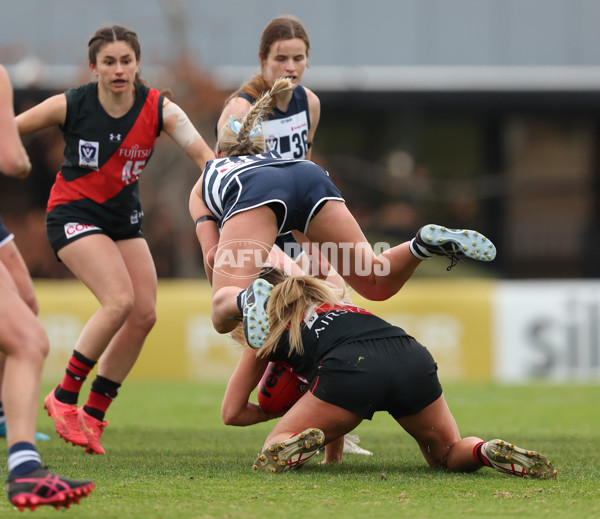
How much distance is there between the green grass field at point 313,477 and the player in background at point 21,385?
0.23 metres

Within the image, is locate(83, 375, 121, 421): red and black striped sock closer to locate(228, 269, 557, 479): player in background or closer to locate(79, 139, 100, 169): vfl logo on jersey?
locate(79, 139, 100, 169): vfl logo on jersey

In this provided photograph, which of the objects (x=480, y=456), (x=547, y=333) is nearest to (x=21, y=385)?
(x=480, y=456)

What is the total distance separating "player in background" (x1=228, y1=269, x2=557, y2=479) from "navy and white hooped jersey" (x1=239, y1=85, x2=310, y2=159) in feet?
4.89

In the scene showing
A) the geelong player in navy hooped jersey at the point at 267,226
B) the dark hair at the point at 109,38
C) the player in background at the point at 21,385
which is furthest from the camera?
the dark hair at the point at 109,38

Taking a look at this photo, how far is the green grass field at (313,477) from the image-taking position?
11.5 ft

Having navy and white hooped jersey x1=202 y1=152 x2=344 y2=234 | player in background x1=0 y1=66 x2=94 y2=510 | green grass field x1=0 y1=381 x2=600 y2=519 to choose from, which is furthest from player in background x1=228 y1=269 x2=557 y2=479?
player in background x1=0 y1=66 x2=94 y2=510

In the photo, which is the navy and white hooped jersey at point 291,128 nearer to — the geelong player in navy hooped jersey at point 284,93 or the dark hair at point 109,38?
the geelong player in navy hooped jersey at point 284,93

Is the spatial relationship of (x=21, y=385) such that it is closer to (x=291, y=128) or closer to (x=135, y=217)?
(x=135, y=217)

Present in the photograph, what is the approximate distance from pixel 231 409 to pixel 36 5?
14318mm

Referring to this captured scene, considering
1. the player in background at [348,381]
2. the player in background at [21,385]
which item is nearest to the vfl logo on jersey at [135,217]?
the player in background at [348,381]

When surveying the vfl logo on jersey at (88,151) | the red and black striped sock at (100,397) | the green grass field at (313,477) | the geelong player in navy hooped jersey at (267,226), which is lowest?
the green grass field at (313,477)

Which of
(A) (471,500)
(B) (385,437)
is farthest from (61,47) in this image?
(A) (471,500)

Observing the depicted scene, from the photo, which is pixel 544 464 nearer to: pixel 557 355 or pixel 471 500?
pixel 471 500

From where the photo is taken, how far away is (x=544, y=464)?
4113mm
